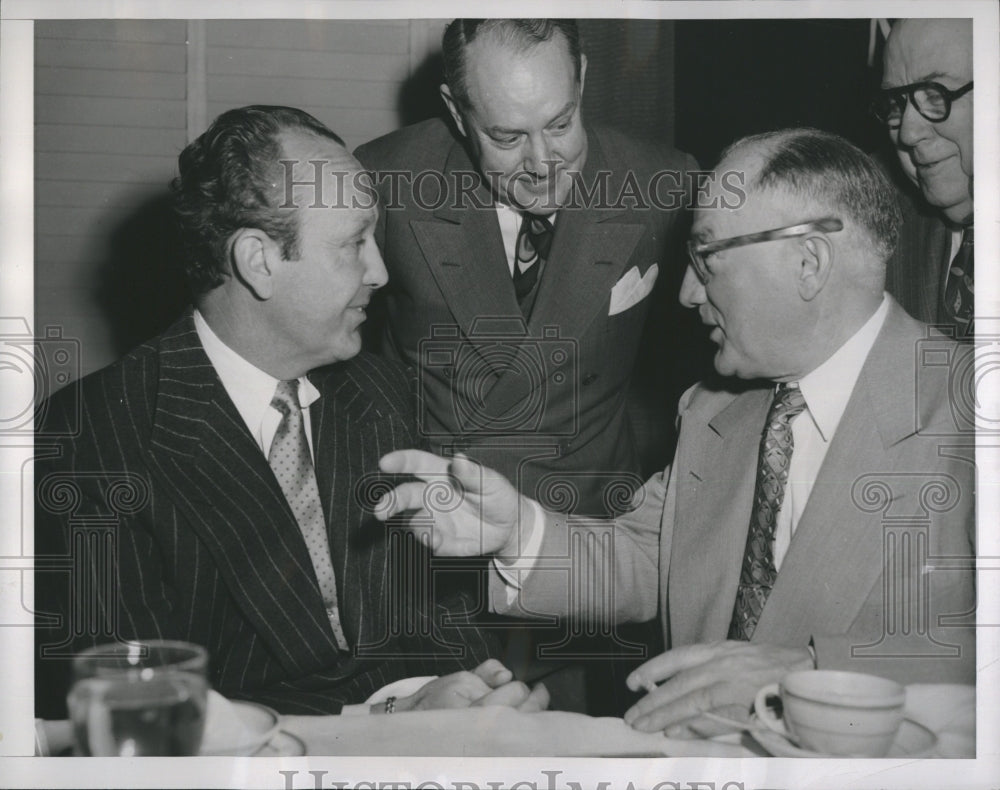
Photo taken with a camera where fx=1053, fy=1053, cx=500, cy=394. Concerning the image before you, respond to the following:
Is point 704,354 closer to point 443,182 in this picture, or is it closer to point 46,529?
point 443,182

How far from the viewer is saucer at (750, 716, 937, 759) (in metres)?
1.42

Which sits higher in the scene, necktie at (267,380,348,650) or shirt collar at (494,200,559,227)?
shirt collar at (494,200,559,227)

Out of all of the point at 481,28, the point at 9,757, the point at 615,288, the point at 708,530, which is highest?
the point at 481,28

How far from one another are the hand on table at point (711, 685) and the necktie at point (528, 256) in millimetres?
605

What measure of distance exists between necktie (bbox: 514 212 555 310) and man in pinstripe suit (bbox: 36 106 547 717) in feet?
0.70

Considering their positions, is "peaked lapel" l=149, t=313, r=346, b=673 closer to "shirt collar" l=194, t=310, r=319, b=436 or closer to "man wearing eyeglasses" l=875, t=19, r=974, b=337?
"shirt collar" l=194, t=310, r=319, b=436

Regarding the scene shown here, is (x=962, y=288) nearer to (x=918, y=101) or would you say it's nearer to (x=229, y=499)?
(x=918, y=101)

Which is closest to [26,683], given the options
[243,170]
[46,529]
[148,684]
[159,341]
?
[46,529]

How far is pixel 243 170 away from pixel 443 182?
31 cm

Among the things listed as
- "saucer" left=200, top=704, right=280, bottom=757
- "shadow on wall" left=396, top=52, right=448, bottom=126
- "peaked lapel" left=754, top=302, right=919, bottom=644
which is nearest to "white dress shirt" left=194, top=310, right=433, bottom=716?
"saucer" left=200, top=704, right=280, bottom=757

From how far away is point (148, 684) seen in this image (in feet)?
4.62

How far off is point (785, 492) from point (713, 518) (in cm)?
12

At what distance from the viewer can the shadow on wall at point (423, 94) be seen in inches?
64.5

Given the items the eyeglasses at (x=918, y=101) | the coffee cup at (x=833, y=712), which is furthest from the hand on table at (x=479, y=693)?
the eyeglasses at (x=918, y=101)
